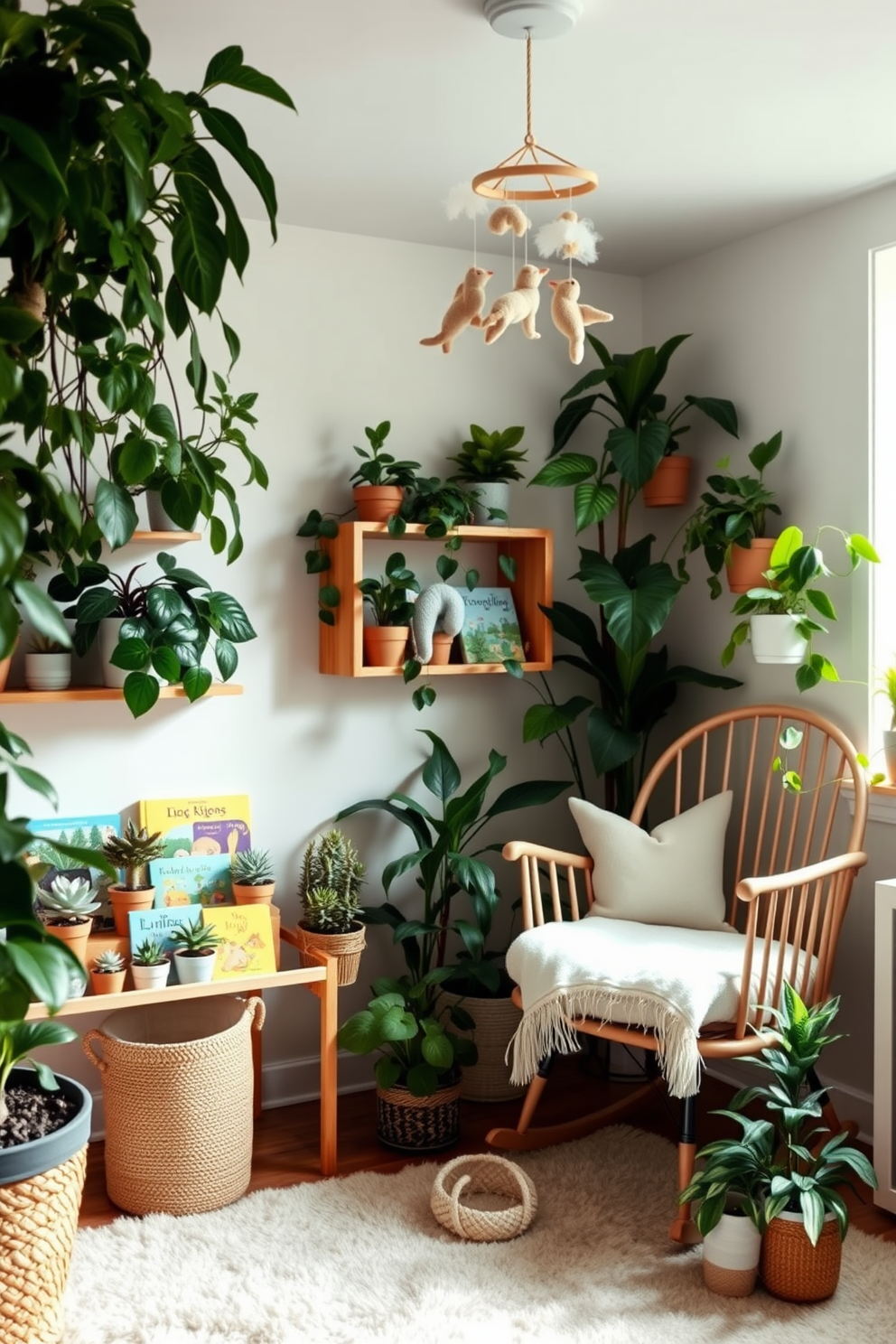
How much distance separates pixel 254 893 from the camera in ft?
10.0

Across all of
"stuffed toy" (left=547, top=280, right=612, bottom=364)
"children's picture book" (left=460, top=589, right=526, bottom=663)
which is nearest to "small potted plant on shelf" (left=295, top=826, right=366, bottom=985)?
"children's picture book" (left=460, top=589, right=526, bottom=663)

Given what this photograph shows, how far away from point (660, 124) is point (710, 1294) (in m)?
2.39

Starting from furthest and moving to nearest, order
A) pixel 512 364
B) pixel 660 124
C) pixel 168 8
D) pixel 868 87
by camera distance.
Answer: pixel 512 364 → pixel 660 124 → pixel 868 87 → pixel 168 8

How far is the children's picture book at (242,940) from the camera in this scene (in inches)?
115

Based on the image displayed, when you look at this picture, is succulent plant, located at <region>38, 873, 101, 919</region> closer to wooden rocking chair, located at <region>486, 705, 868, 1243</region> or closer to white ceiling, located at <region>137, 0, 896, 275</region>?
wooden rocking chair, located at <region>486, 705, 868, 1243</region>

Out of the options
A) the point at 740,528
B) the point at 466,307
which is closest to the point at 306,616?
the point at 740,528

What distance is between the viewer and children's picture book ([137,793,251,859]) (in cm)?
316

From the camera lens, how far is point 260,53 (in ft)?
7.48

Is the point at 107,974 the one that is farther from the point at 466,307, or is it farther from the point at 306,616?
the point at 466,307

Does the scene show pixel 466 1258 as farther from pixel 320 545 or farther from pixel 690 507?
pixel 690 507

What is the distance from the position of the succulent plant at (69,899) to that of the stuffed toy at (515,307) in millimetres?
1533

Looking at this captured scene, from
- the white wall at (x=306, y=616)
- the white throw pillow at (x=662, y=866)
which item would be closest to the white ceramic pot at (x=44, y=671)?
the white wall at (x=306, y=616)

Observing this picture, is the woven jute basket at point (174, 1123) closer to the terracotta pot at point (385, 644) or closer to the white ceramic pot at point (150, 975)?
the white ceramic pot at point (150, 975)

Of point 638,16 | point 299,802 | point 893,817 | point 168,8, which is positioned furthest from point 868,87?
point 299,802
